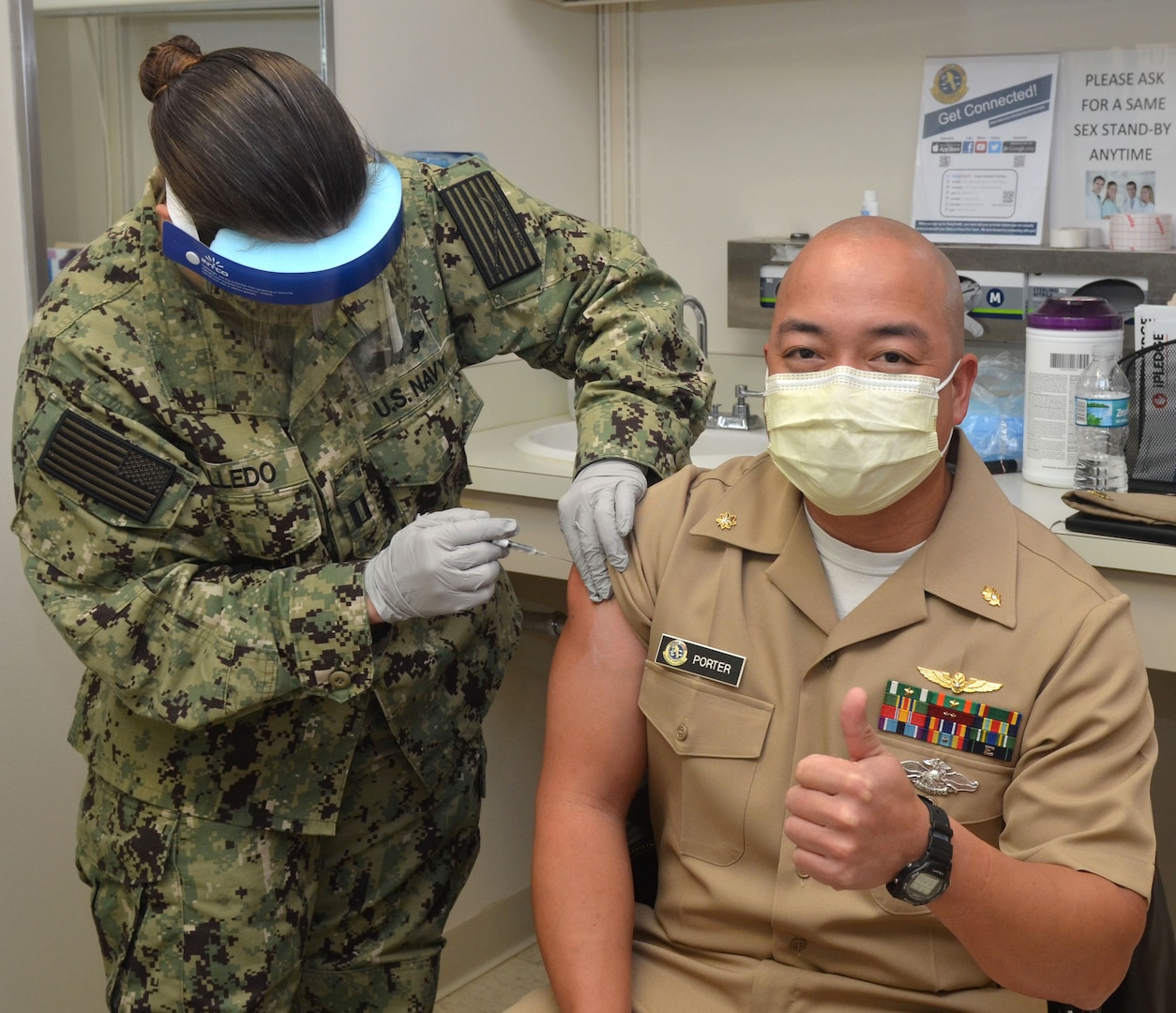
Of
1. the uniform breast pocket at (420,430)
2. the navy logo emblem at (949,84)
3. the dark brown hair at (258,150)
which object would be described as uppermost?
the navy logo emblem at (949,84)

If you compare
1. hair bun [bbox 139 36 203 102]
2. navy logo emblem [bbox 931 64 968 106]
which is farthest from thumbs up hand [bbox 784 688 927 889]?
navy logo emblem [bbox 931 64 968 106]

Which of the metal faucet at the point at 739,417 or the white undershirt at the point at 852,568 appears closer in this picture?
the white undershirt at the point at 852,568

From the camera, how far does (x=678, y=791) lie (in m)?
1.51

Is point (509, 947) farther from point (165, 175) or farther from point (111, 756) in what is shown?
point (165, 175)

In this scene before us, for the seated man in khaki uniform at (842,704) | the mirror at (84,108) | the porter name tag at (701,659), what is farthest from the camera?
the mirror at (84,108)

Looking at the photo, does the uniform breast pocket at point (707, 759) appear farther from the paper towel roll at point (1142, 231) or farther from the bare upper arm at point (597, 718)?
the paper towel roll at point (1142, 231)

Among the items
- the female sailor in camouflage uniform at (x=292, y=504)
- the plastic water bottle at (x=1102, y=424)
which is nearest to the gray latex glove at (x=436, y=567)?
the female sailor in camouflage uniform at (x=292, y=504)

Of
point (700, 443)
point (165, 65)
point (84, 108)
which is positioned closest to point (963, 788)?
point (165, 65)

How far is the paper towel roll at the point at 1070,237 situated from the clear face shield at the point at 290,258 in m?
1.57

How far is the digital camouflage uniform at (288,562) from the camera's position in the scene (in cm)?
152

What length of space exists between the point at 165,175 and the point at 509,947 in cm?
226

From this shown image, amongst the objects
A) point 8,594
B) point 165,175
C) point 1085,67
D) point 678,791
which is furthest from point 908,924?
point 1085,67

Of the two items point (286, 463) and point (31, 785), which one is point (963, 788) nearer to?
point (286, 463)

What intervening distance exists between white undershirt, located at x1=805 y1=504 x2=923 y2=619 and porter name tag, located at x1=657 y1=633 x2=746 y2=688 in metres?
0.14
